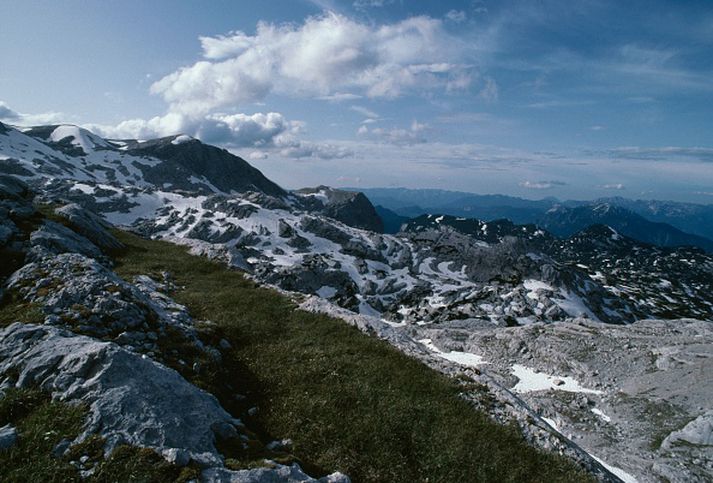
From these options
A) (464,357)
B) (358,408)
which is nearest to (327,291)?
(464,357)

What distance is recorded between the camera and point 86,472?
8.16 meters

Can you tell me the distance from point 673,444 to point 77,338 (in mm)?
58180

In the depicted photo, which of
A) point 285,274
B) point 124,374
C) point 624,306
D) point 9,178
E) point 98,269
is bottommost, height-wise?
point 624,306

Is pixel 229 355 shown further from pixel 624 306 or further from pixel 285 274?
pixel 624 306

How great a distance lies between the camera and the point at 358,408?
600 inches

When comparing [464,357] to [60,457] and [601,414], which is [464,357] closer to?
[601,414]

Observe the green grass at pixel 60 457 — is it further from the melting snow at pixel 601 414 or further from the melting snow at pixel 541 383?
the melting snow at pixel 541 383

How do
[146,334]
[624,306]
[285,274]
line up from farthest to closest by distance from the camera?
[624,306] < [285,274] < [146,334]

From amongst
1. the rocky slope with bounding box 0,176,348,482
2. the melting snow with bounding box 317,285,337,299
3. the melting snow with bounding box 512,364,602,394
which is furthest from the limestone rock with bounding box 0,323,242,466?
the melting snow with bounding box 317,285,337,299

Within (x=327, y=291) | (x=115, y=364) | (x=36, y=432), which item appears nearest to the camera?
(x=36, y=432)

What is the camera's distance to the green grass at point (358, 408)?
13.0 metres

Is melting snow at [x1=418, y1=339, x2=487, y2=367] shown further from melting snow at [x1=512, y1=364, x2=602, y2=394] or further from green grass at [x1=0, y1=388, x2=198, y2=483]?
green grass at [x1=0, y1=388, x2=198, y2=483]

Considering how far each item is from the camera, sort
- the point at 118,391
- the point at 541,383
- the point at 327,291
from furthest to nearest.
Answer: the point at 327,291, the point at 541,383, the point at 118,391

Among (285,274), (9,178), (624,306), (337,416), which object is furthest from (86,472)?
(624,306)
